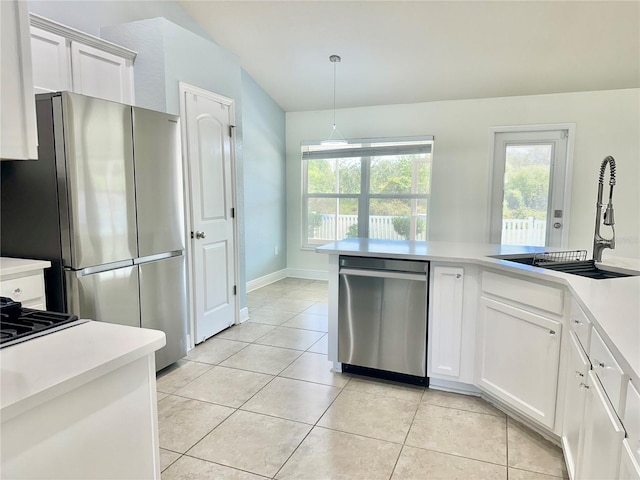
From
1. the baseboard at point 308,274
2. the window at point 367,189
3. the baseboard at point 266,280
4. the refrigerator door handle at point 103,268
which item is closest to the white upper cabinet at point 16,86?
the refrigerator door handle at point 103,268

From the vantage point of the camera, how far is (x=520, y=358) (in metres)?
2.16

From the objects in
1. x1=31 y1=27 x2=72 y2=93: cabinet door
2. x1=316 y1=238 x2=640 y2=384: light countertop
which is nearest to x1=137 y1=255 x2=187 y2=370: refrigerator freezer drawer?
x1=316 y1=238 x2=640 y2=384: light countertop

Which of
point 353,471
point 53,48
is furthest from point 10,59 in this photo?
point 53,48

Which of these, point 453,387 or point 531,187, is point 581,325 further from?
point 531,187

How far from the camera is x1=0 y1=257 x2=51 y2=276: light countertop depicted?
2.01 meters

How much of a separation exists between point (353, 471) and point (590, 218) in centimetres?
409

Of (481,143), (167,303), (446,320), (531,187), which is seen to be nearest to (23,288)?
(167,303)

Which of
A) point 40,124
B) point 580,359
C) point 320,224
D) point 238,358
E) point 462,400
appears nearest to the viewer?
point 580,359

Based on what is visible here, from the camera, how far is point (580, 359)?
5.23 ft

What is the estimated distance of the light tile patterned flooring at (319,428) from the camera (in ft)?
6.17

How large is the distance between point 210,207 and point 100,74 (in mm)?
1254

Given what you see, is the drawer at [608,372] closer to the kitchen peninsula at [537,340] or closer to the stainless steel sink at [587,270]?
the kitchen peninsula at [537,340]

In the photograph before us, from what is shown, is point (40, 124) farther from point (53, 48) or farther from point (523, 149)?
point (523, 149)

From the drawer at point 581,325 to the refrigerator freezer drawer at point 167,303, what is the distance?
242 centimetres
